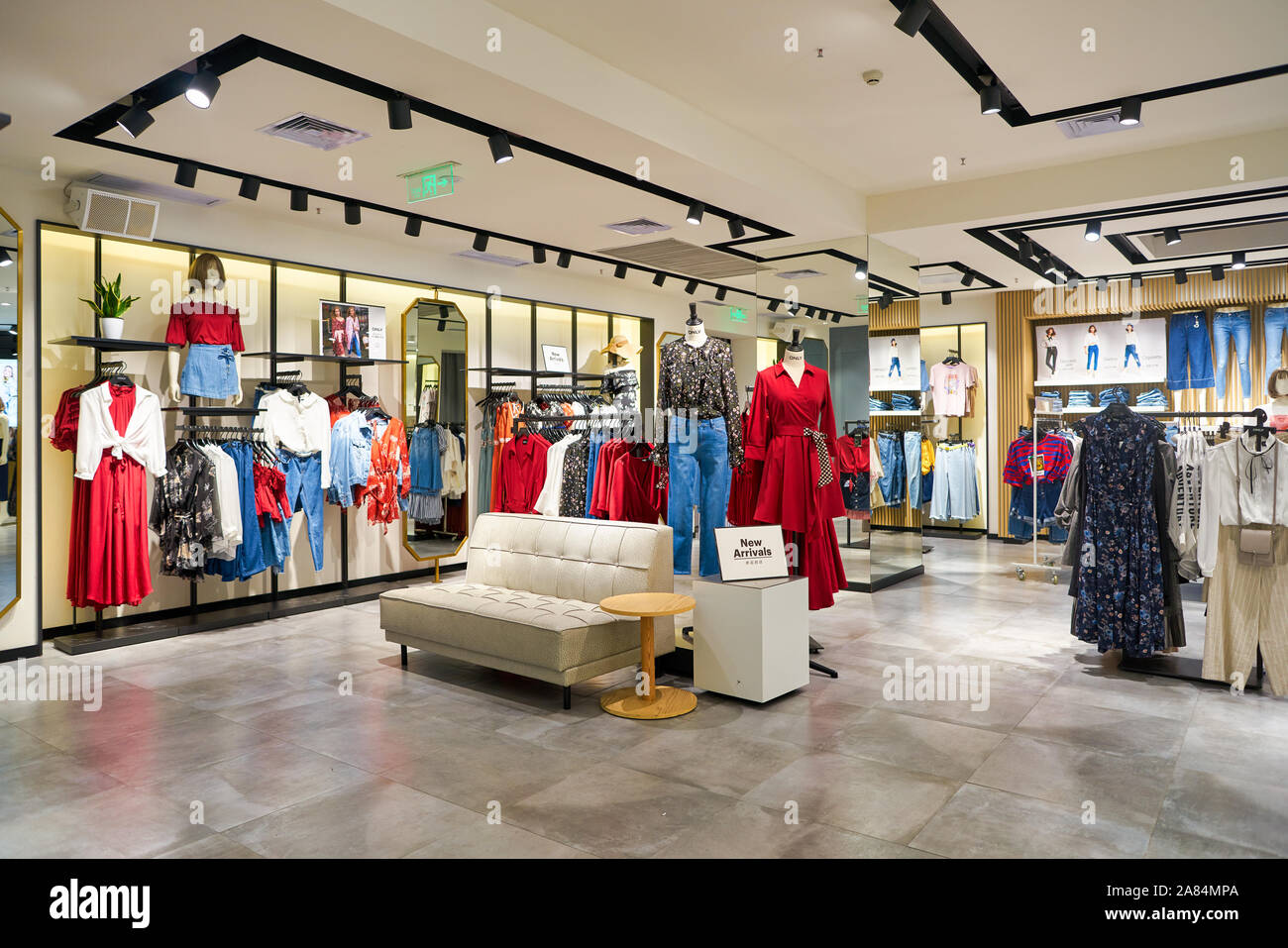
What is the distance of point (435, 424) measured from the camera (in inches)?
331

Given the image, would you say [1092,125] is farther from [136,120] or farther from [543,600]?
[136,120]

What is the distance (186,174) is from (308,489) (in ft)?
8.51

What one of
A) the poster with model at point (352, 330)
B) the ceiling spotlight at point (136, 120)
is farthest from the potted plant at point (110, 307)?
the ceiling spotlight at point (136, 120)

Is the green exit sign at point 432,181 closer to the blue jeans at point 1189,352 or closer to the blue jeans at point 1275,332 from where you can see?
the blue jeans at point 1189,352

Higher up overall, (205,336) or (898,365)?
(898,365)

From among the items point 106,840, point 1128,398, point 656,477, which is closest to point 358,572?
point 656,477

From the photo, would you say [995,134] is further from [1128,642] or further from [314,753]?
[314,753]

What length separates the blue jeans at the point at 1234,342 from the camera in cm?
943

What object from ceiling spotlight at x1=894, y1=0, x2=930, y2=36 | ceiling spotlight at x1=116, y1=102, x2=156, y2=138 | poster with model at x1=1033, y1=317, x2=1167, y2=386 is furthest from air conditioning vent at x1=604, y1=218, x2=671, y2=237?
poster with model at x1=1033, y1=317, x2=1167, y2=386

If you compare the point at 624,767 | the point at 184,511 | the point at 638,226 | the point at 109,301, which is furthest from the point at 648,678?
the point at 109,301

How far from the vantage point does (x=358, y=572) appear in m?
8.00

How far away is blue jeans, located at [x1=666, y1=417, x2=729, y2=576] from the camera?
5625mm

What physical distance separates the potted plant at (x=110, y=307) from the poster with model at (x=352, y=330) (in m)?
1.64
